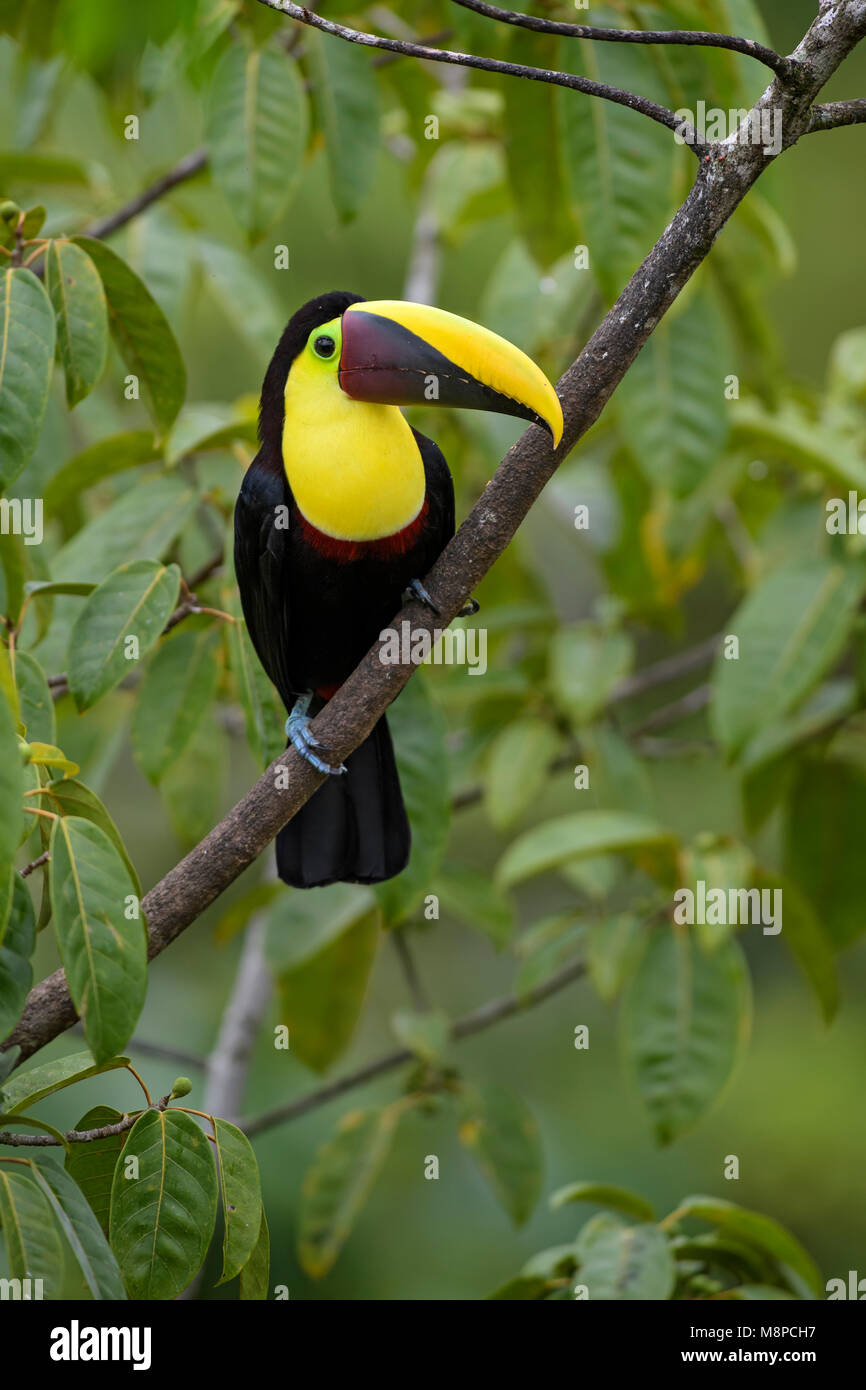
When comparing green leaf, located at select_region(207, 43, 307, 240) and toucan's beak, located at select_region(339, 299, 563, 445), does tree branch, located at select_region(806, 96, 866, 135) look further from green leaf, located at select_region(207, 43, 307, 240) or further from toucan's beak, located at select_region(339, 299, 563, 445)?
green leaf, located at select_region(207, 43, 307, 240)

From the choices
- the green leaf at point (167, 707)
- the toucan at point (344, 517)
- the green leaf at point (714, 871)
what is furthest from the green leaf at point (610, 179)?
the green leaf at point (714, 871)

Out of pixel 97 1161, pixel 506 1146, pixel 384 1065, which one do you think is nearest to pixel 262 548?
pixel 97 1161

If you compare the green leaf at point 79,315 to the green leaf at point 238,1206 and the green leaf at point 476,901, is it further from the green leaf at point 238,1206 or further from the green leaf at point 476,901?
the green leaf at point 476,901

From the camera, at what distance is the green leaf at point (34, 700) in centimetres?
168

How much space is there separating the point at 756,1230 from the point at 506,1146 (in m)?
1.17

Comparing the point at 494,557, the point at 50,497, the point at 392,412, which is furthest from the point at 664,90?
the point at 50,497

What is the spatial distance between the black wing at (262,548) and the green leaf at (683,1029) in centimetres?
111

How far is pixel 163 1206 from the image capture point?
4.93 feet

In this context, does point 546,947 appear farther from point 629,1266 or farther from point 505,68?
point 505,68

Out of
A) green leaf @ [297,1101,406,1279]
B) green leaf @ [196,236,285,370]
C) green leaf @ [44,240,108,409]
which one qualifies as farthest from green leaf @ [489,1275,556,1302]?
green leaf @ [196,236,285,370]

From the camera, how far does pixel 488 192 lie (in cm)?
335

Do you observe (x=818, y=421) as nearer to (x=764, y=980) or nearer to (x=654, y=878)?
(x=654, y=878)

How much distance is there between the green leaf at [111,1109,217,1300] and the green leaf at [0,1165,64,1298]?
0.07m

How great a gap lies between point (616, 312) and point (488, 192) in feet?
5.96
